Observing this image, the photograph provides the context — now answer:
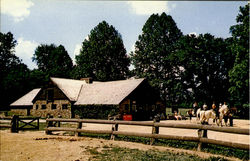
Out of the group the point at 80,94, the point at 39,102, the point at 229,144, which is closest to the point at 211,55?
the point at 80,94

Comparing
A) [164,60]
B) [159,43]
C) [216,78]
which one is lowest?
[216,78]

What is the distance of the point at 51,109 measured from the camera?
137 feet

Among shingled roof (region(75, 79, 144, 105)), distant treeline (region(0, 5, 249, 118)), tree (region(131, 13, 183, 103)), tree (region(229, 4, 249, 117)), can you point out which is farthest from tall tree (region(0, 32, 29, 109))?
tree (region(229, 4, 249, 117))

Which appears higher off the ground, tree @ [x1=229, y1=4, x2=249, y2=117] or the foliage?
tree @ [x1=229, y1=4, x2=249, y2=117]

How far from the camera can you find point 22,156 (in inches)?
340

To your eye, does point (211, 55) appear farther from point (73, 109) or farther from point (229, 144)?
point (229, 144)

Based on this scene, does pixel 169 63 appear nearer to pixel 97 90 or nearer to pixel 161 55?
pixel 161 55

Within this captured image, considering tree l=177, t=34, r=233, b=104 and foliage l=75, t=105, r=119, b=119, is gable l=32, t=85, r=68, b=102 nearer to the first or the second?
foliage l=75, t=105, r=119, b=119

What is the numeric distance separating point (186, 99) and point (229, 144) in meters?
41.5

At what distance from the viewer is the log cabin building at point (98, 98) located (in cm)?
3412

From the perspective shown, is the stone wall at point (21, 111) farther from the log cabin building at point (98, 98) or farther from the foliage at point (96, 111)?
the foliage at point (96, 111)

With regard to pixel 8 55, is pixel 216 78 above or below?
below

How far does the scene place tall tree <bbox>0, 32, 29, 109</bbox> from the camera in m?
58.3

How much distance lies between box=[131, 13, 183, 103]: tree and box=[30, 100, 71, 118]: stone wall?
1894 cm
